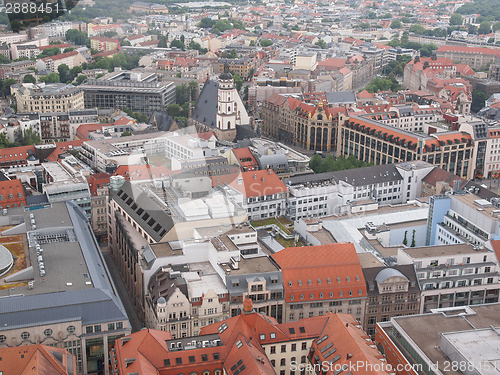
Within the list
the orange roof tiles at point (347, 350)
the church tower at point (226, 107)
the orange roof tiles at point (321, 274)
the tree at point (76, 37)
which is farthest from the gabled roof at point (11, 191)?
the tree at point (76, 37)

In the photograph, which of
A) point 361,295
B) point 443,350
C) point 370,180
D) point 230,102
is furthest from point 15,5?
point 230,102

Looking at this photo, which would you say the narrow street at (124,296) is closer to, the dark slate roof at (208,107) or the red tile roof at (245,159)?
the red tile roof at (245,159)

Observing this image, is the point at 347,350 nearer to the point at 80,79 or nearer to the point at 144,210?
the point at 144,210

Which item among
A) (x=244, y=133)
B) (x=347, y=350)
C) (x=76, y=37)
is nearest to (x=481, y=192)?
(x=347, y=350)

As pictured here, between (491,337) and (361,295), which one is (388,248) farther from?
(491,337)

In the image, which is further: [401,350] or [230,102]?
[230,102]

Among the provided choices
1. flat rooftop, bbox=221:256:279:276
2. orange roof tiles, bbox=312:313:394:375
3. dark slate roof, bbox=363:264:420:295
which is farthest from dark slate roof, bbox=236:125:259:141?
orange roof tiles, bbox=312:313:394:375
